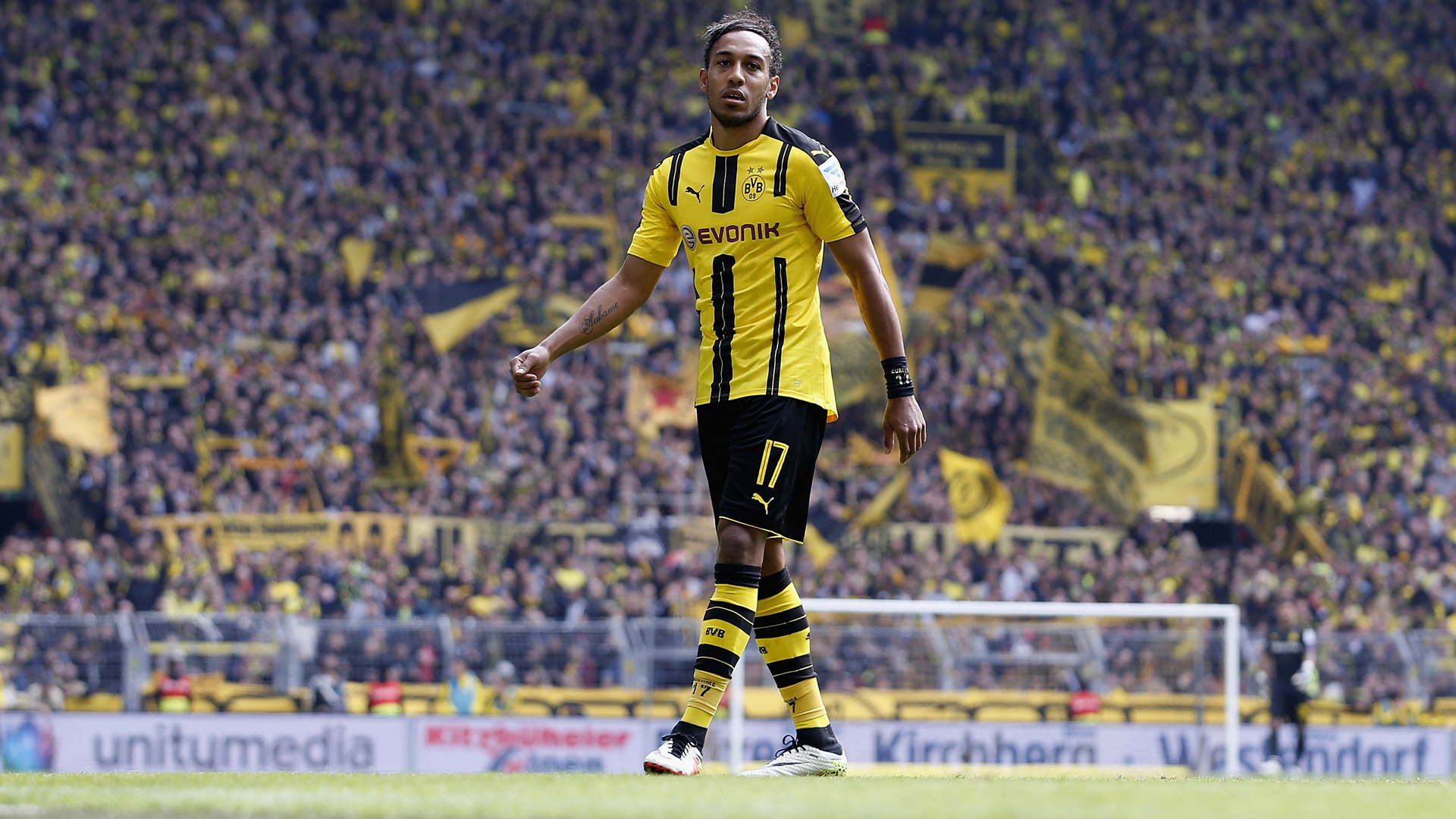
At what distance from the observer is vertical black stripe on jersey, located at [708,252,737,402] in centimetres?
468

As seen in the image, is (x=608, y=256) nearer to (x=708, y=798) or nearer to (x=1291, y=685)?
(x=1291, y=685)

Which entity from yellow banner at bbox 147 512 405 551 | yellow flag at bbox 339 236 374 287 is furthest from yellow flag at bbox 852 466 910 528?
yellow flag at bbox 339 236 374 287

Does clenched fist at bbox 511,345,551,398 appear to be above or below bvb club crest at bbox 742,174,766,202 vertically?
below

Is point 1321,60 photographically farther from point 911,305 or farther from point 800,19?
point 911,305

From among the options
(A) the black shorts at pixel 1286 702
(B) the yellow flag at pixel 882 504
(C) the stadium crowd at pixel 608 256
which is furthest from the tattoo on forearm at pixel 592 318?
(B) the yellow flag at pixel 882 504

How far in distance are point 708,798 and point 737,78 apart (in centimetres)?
215

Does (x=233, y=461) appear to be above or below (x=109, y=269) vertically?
below

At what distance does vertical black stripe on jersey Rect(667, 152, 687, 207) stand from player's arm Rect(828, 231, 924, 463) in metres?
0.49

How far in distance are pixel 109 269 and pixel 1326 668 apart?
50.5 ft

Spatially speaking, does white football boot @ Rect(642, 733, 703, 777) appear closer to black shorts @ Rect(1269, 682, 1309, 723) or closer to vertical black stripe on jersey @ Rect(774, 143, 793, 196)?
vertical black stripe on jersey @ Rect(774, 143, 793, 196)

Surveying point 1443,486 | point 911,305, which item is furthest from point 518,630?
point 1443,486

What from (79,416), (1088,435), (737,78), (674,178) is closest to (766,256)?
(674,178)

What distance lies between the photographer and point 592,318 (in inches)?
195

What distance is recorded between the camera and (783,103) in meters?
25.8
